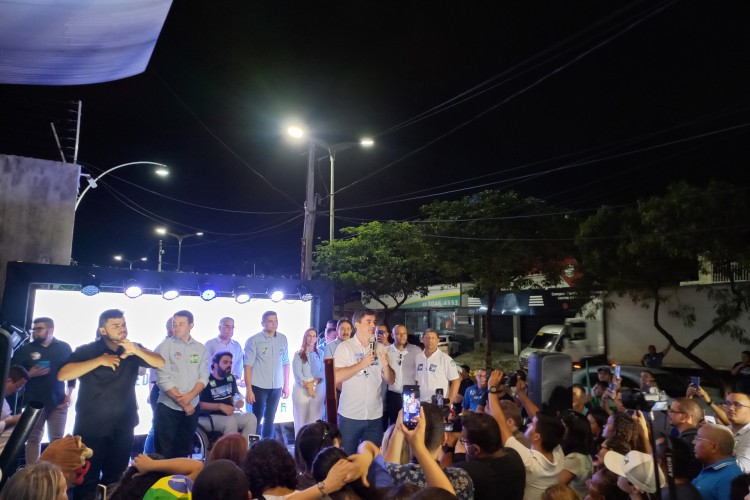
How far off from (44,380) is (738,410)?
279 inches

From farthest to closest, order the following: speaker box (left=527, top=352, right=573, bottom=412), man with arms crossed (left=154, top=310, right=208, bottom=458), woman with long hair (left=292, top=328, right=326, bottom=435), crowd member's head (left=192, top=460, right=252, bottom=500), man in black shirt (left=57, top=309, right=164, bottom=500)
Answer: woman with long hair (left=292, top=328, right=326, bottom=435) → man with arms crossed (left=154, top=310, right=208, bottom=458) → speaker box (left=527, top=352, right=573, bottom=412) → man in black shirt (left=57, top=309, right=164, bottom=500) → crowd member's head (left=192, top=460, right=252, bottom=500)

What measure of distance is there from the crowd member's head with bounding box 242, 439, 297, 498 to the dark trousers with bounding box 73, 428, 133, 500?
269cm

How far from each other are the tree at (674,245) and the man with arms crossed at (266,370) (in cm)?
1253

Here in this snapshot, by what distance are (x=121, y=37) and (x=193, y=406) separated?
3.72 metres

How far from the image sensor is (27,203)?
8.27 metres

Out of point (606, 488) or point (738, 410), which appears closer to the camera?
point (606, 488)

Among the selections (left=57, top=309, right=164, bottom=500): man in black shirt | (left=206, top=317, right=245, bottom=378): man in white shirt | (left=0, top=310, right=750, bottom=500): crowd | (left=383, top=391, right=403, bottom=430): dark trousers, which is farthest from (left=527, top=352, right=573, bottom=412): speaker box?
(left=206, top=317, right=245, bottom=378): man in white shirt

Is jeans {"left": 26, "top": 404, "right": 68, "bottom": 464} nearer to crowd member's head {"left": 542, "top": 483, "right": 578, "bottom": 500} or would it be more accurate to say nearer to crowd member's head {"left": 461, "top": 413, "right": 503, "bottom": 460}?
crowd member's head {"left": 461, "top": 413, "right": 503, "bottom": 460}

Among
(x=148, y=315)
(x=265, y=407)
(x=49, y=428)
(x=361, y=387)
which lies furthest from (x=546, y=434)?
(x=148, y=315)

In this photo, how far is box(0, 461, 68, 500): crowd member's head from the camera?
77.1 inches

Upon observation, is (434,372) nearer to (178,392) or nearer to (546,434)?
(546,434)

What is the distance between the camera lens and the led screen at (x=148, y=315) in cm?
741

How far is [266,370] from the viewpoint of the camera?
24.0 feet

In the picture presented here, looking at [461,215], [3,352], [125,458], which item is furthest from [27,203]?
[461,215]
